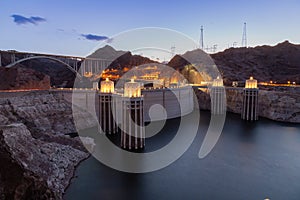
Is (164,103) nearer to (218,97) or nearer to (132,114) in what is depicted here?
(218,97)

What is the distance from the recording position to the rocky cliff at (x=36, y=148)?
30.7 feet

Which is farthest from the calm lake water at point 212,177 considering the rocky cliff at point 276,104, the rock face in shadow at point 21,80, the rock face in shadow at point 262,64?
the rock face in shadow at point 262,64

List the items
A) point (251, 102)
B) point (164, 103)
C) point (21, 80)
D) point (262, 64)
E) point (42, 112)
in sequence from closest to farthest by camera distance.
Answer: point (42, 112)
point (21, 80)
point (164, 103)
point (251, 102)
point (262, 64)

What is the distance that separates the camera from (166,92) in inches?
1161

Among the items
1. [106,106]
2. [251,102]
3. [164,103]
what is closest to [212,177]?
[106,106]

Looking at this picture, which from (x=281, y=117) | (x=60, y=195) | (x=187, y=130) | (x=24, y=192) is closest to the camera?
(x=24, y=192)

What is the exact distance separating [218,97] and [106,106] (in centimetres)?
1881

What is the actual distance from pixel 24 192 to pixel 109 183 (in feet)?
14.8

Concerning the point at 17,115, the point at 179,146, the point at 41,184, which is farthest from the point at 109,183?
the point at 17,115

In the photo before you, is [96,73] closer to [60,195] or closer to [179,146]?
[179,146]

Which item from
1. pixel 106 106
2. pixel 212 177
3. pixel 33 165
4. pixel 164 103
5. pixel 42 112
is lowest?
pixel 212 177

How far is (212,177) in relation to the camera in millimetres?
13258

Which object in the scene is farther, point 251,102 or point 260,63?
point 260,63

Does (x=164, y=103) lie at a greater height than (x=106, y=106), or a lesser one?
lesser
